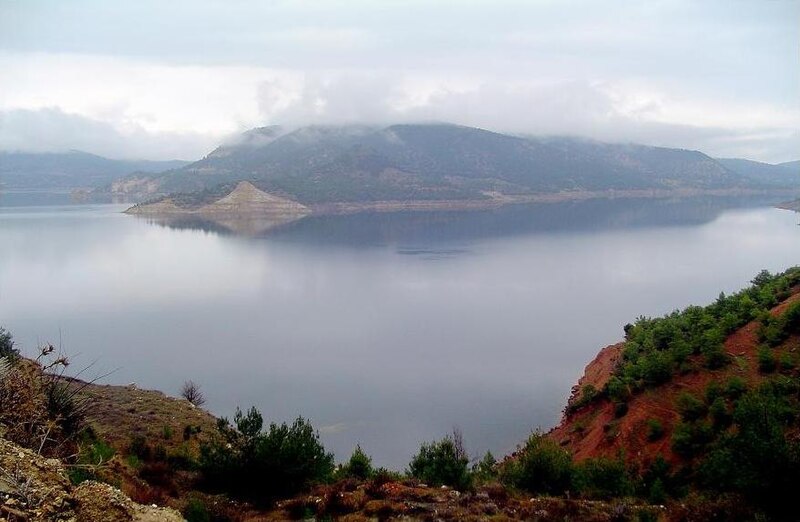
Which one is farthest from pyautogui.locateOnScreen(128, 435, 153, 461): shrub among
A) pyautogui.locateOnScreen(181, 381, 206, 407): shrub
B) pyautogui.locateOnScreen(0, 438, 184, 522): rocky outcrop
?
pyautogui.locateOnScreen(181, 381, 206, 407): shrub

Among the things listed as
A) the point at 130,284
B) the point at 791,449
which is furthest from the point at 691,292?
the point at 130,284

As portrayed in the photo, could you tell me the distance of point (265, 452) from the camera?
7.79 m

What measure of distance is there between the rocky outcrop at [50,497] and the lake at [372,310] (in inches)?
443

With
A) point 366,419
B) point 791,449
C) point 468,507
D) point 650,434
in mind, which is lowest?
point 366,419

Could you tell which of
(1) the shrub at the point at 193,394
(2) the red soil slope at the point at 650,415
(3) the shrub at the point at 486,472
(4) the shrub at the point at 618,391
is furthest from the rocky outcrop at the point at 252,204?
(3) the shrub at the point at 486,472

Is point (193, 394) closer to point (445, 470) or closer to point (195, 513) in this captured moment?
point (445, 470)

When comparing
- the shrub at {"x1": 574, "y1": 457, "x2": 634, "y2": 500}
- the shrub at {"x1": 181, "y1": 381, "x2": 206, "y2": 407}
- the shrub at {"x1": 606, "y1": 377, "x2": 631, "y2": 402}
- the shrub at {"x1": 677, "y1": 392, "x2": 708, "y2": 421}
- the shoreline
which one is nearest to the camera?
the shrub at {"x1": 574, "y1": 457, "x2": 634, "y2": 500}

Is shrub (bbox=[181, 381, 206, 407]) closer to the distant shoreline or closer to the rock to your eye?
the rock

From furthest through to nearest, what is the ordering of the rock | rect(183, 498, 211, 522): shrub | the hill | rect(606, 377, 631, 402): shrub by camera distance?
rect(606, 377, 631, 402): shrub, the hill, rect(183, 498, 211, 522): shrub, the rock

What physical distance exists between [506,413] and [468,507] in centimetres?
1394

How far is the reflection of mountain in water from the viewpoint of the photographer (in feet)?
266

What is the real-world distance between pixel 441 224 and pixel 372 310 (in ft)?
202

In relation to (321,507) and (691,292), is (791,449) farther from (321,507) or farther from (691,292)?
(691,292)

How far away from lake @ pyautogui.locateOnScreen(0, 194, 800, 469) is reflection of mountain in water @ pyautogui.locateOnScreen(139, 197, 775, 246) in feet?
7.01
